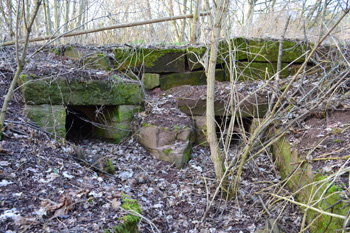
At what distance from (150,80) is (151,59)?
458 millimetres

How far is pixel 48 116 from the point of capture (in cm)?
425

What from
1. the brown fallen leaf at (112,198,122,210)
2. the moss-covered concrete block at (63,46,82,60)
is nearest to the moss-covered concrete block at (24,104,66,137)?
the moss-covered concrete block at (63,46,82,60)

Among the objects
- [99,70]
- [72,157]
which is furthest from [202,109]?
[72,157]

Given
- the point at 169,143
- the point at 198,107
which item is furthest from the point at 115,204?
the point at 198,107

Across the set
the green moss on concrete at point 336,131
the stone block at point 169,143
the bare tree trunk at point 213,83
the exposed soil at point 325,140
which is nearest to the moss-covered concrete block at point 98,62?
the stone block at point 169,143

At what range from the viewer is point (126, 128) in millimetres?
4969

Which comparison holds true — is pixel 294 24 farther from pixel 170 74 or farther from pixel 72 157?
pixel 72 157

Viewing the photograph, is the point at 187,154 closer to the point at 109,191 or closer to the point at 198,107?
the point at 198,107

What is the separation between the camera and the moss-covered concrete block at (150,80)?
587cm

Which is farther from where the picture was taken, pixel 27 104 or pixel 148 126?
pixel 148 126

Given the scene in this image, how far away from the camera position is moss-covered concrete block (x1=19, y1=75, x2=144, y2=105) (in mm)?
4168

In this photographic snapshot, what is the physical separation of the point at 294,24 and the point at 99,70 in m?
6.12

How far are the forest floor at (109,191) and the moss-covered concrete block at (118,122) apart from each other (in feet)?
0.60

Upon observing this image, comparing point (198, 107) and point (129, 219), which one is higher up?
point (198, 107)
